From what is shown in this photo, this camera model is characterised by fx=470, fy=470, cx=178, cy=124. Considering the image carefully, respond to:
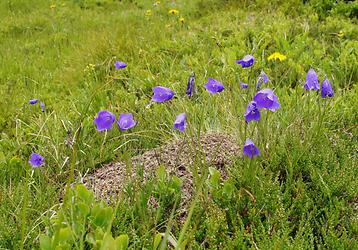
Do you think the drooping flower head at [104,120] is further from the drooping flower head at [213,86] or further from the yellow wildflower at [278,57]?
the yellow wildflower at [278,57]

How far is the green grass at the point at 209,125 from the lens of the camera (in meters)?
1.95

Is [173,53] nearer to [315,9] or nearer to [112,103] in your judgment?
[112,103]

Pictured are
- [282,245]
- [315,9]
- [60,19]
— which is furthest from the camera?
[60,19]

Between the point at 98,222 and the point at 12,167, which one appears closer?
the point at 98,222

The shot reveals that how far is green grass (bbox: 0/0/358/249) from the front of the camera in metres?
1.95

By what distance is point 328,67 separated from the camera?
3812mm

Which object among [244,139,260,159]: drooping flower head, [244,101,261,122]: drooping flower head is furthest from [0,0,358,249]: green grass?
[244,101,261,122]: drooping flower head

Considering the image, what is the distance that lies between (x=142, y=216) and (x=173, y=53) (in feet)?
9.81

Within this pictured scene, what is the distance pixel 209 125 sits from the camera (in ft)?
9.77

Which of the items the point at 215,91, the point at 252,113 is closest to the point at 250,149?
the point at 252,113

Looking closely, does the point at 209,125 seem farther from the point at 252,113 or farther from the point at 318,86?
the point at 252,113

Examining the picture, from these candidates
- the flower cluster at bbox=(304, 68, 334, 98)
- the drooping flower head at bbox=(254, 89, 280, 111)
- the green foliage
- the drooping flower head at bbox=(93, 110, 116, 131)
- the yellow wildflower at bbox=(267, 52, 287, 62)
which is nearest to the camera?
the green foliage

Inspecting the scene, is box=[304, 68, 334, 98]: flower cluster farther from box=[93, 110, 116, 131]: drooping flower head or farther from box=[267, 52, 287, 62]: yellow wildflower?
box=[267, 52, 287, 62]: yellow wildflower

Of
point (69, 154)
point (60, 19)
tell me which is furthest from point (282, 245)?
point (60, 19)
